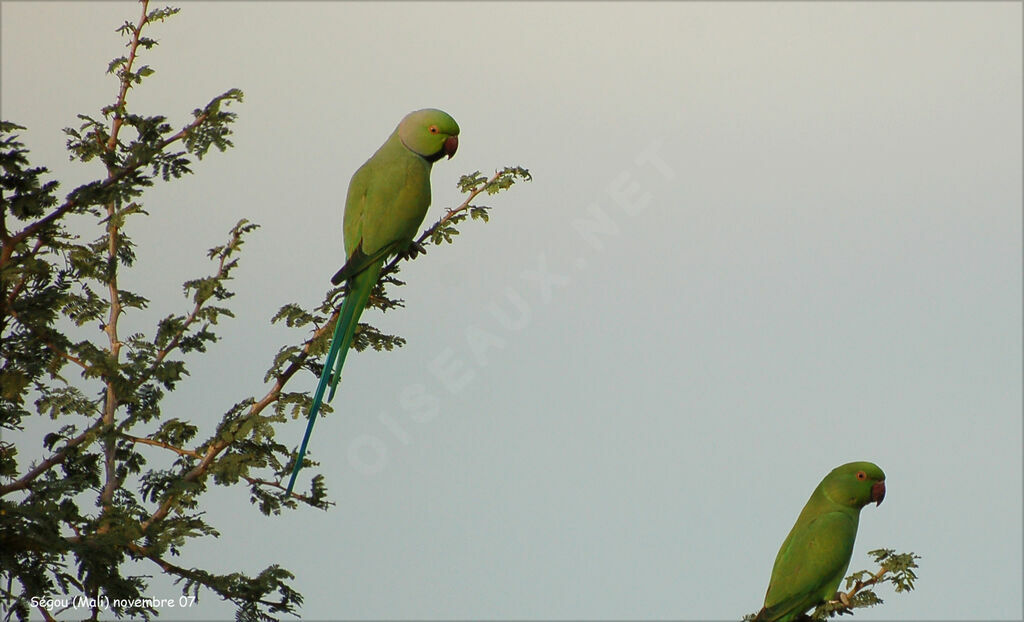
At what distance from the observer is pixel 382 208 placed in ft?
21.0

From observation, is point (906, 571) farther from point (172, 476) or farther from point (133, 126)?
point (133, 126)

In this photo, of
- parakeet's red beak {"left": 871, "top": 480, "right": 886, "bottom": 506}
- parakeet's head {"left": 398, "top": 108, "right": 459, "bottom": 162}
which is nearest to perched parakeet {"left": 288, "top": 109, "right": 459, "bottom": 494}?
parakeet's head {"left": 398, "top": 108, "right": 459, "bottom": 162}

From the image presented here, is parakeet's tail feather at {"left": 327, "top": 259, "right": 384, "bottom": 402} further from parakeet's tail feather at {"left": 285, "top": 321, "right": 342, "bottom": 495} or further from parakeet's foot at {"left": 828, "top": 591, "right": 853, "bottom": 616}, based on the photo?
parakeet's foot at {"left": 828, "top": 591, "right": 853, "bottom": 616}

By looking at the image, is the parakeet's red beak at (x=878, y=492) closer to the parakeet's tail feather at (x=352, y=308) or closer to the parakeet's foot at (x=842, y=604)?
the parakeet's foot at (x=842, y=604)

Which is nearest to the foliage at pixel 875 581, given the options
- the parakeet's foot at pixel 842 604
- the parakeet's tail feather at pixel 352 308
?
the parakeet's foot at pixel 842 604

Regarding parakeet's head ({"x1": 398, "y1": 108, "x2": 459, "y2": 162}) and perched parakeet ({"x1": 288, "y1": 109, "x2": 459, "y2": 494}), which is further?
parakeet's head ({"x1": 398, "y1": 108, "x2": 459, "y2": 162})

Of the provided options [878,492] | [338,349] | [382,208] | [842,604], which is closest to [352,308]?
[338,349]

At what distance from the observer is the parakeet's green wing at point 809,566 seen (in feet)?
20.9

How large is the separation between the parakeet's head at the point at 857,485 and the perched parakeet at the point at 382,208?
3.54 meters

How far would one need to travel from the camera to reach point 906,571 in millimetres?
4785

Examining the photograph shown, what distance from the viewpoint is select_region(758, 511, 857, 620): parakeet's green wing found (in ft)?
20.9

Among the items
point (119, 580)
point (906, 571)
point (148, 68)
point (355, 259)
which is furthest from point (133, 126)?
point (906, 571)

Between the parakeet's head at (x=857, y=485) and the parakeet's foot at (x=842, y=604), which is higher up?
the parakeet's head at (x=857, y=485)

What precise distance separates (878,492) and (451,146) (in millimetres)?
3978
